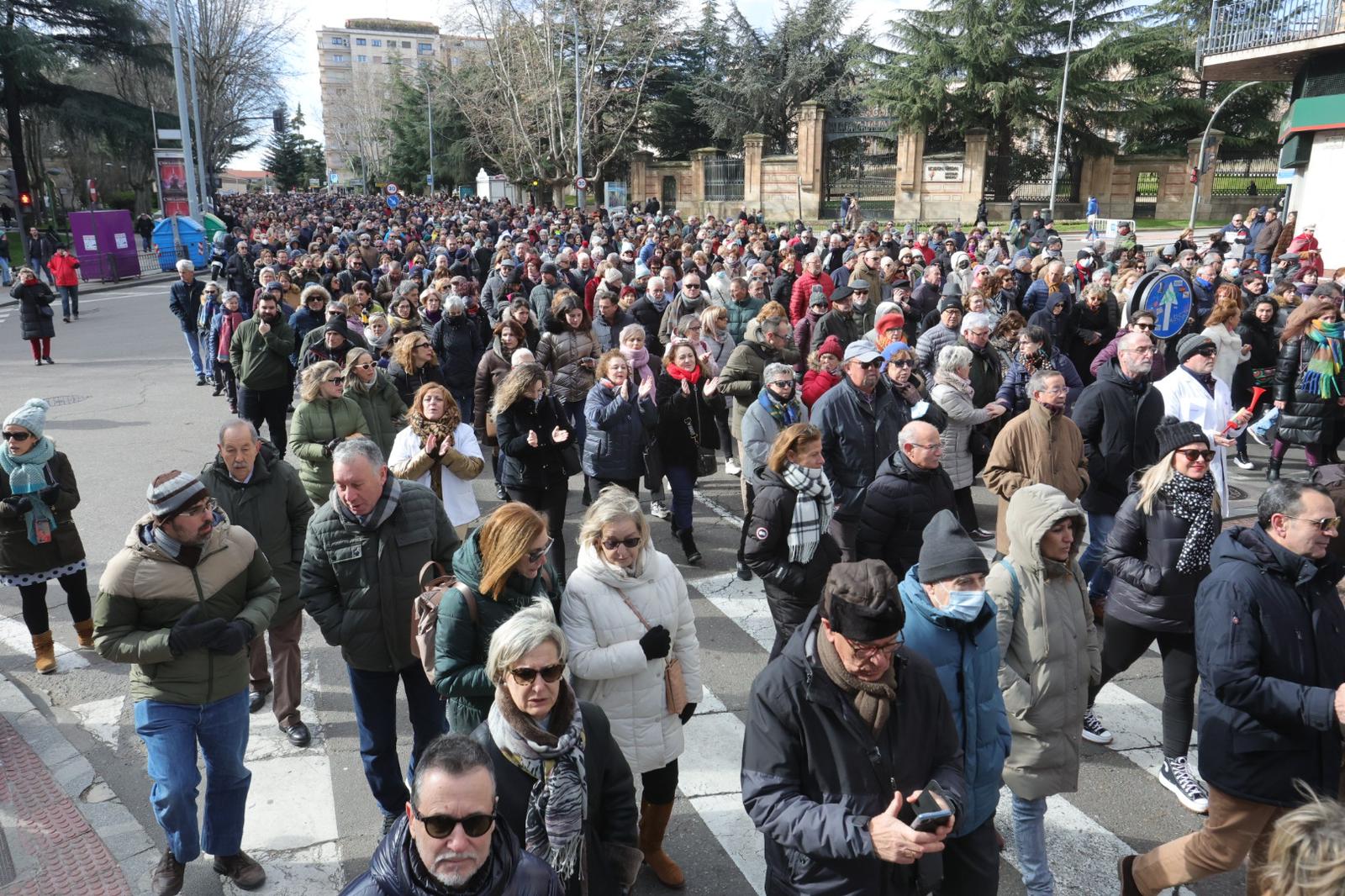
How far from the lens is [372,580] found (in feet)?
14.4

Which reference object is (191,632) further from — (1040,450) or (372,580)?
(1040,450)

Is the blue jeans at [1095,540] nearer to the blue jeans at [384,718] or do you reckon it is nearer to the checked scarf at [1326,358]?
the checked scarf at [1326,358]

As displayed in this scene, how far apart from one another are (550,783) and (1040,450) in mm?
4295

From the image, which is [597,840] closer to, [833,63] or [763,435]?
[763,435]

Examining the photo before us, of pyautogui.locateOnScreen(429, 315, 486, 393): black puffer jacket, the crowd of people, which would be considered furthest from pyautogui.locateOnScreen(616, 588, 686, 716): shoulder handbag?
pyautogui.locateOnScreen(429, 315, 486, 393): black puffer jacket

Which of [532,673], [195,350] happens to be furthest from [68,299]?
[532,673]

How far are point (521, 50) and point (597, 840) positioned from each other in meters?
48.2

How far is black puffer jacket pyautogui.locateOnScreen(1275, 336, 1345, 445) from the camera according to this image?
→ 8719 millimetres

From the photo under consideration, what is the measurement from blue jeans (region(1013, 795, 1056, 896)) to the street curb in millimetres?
3759

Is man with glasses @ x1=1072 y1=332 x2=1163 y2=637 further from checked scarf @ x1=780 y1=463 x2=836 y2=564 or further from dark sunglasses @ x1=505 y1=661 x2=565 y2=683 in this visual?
dark sunglasses @ x1=505 y1=661 x2=565 y2=683

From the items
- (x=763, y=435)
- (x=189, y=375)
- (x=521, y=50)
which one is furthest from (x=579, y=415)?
(x=521, y=50)

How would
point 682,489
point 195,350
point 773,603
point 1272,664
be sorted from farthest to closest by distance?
Result: point 195,350 < point 682,489 < point 773,603 < point 1272,664

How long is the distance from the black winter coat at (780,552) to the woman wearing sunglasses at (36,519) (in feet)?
13.9

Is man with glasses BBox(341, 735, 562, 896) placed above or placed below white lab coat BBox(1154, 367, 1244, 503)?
below
